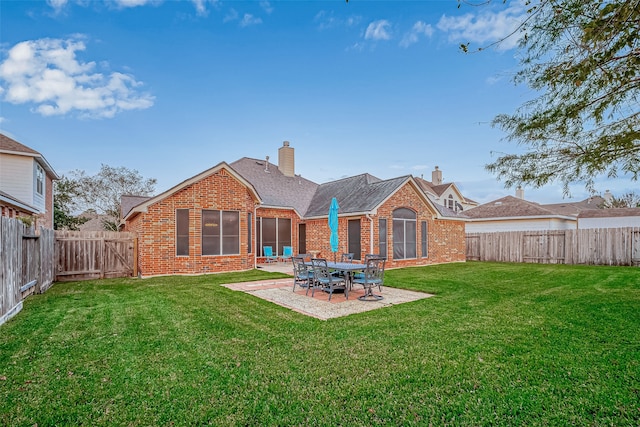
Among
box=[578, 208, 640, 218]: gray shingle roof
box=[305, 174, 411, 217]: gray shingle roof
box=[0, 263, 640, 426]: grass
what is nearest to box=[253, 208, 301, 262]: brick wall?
box=[305, 174, 411, 217]: gray shingle roof

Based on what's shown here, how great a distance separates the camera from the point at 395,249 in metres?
15.6

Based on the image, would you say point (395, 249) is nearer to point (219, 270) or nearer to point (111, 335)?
point (219, 270)

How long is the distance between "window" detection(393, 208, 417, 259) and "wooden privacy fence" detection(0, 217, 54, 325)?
13.0 m

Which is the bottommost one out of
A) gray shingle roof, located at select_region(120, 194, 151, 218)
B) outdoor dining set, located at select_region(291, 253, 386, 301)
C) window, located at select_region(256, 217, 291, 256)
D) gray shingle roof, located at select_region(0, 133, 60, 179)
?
outdoor dining set, located at select_region(291, 253, 386, 301)

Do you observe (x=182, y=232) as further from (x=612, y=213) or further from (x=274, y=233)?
(x=612, y=213)

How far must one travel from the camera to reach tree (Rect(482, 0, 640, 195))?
12.9ft

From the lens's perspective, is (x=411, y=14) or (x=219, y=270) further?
(x=219, y=270)

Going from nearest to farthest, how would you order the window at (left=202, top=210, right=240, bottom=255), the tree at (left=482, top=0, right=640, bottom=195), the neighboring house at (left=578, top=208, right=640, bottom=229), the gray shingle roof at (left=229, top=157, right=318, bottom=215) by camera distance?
the tree at (left=482, top=0, right=640, bottom=195)
the window at (left=202, top=210, right=240, bottom=255)
the gray shingle roof at (left=229, top=157, right=318, bottom=215)
the neighboring house at (left=578, top=208, right=640, bottom=229)

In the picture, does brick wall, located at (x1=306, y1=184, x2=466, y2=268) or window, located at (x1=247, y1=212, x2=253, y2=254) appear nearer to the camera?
brick wall, located at (x1=306, y1=184, x2=466, y2=268)

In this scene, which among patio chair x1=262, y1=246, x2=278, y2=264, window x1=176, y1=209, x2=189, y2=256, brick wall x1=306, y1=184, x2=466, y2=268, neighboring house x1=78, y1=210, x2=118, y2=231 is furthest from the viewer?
neighboring house x1=78, y1=210, x2=118, y2=231

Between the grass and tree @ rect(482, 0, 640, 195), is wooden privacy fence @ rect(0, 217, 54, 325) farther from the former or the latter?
tree @ rect(482, 0, 640, 195)

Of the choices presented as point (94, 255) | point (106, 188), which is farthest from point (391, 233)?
point (106, 188)

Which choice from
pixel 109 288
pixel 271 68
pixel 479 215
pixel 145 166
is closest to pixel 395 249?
pixel 271 68

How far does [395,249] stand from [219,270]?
8.02m
